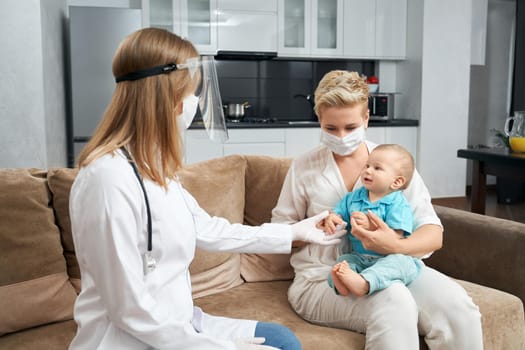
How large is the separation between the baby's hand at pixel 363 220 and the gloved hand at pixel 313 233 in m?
0.07

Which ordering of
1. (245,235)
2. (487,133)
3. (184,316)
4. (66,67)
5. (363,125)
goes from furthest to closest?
(487,133)
(66,67)
(363,125)
(245,235)
(184,316)

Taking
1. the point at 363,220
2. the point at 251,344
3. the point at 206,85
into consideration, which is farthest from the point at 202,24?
the point at 251,344

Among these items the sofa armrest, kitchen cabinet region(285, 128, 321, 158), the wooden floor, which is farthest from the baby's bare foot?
the wooden floor

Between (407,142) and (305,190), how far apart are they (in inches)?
155

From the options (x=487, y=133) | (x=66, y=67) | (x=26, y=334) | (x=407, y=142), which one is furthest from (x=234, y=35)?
(x=26, y=334)

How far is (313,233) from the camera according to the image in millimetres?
1743

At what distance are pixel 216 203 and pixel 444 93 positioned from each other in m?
4.29

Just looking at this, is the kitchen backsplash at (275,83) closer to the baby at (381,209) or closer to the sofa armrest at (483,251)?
the sofa armrest at (483,251)

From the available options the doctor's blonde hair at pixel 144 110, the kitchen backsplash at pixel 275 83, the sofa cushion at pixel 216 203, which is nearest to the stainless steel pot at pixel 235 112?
the kitchen backsplash at pixel 275 83

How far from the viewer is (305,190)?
6.37ft

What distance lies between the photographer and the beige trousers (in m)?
1.55

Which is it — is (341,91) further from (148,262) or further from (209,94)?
(148,262)

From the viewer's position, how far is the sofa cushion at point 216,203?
2.02 meters

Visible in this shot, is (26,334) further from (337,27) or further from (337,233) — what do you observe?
(337,27)
